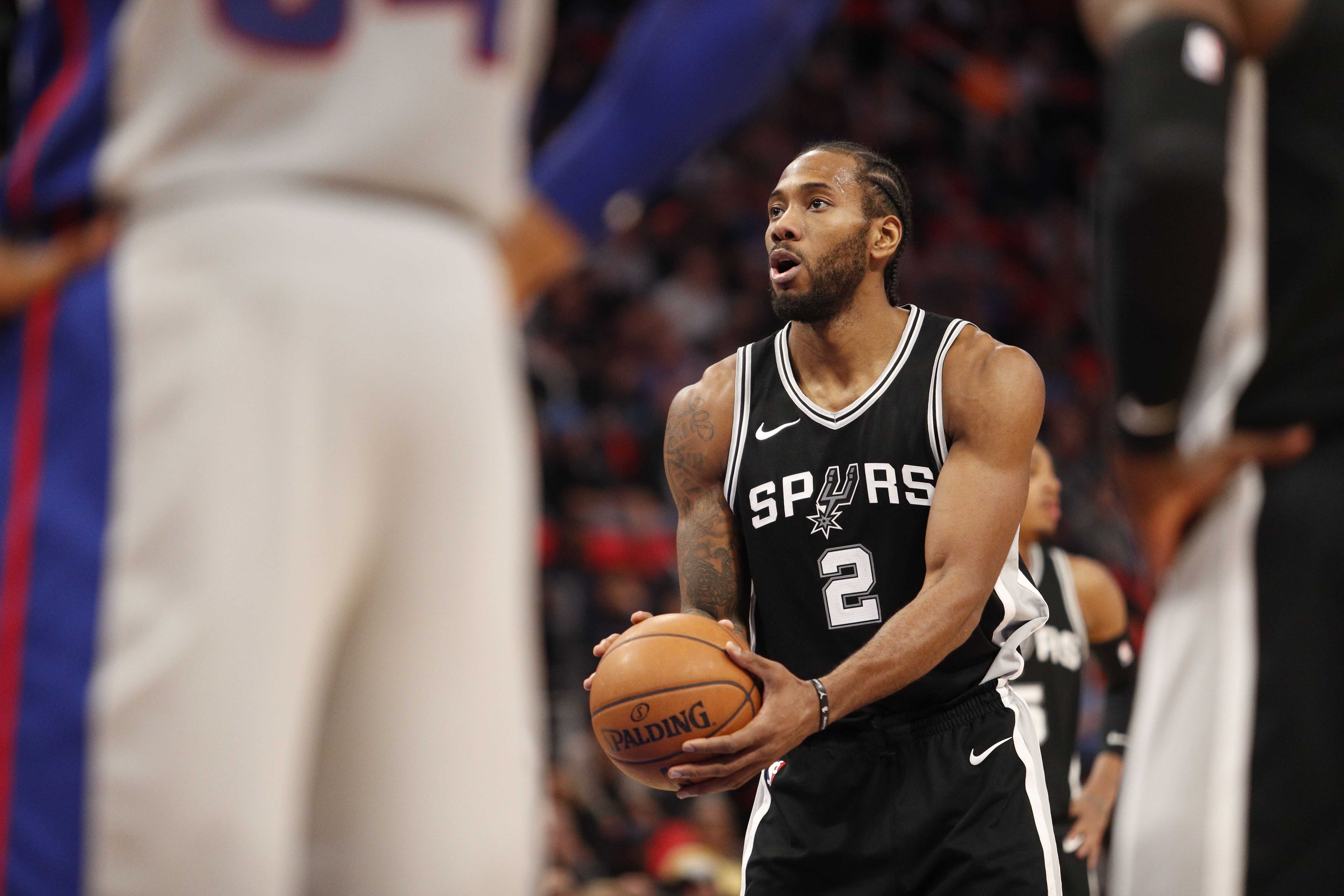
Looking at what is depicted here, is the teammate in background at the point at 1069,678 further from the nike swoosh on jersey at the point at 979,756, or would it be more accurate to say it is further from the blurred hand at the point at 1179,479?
the blurred hand at the point at 1179,479

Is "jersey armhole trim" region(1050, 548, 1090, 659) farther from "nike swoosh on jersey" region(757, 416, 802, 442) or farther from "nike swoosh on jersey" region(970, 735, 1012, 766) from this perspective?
"nike swoosh on jersey" region(757, 416, 802, 442)

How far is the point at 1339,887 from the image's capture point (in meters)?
2.29

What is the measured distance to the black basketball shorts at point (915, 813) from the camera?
2.93 meters

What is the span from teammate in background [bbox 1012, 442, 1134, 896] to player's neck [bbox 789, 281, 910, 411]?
708mm

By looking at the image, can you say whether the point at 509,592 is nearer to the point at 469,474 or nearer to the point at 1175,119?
the point at 469,474

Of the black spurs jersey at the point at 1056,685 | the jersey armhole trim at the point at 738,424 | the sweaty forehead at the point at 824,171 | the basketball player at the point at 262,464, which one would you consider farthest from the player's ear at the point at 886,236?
the basketball player at the point at 262,464

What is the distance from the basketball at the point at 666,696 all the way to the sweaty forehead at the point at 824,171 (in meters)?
0.99

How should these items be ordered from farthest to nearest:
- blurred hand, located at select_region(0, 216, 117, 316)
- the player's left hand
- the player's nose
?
the player's nose, the player's left hand, blurred hand, located at select_region(0, 216, 117, 316)

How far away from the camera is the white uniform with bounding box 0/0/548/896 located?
1693 millimetres

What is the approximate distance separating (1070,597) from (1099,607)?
29 centimetres

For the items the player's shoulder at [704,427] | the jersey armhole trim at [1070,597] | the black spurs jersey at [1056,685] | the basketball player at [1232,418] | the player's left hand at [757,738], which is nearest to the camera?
the basketball player at [1232,418]

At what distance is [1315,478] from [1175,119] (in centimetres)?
67

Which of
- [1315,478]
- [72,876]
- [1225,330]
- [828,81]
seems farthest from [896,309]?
[828,81]

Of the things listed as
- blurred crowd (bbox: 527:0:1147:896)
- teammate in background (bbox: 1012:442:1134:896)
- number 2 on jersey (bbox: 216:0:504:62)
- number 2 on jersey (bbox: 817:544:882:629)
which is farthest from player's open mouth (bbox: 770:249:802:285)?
blurred crowd (bbox: 527:0:1147:896)
